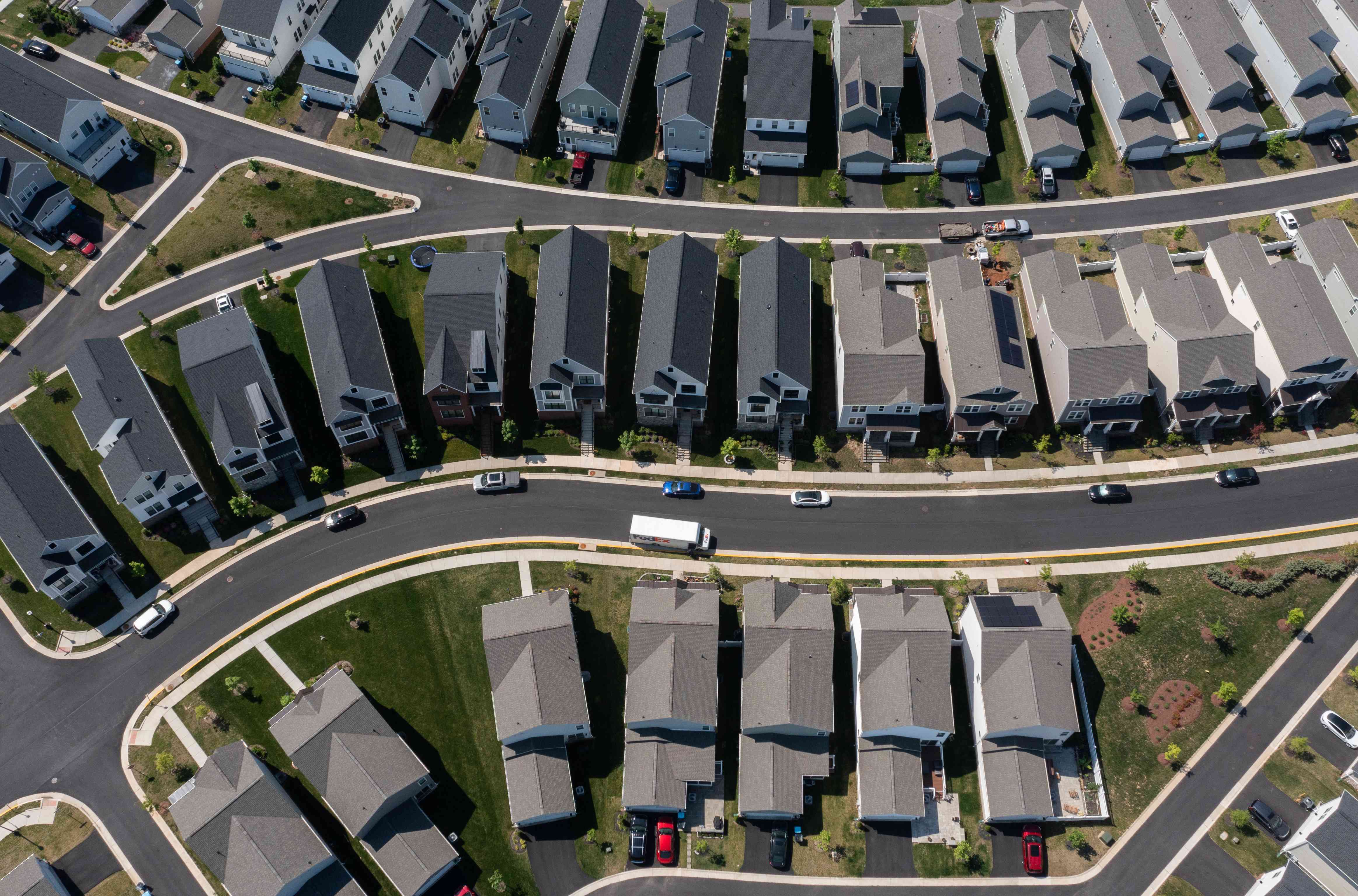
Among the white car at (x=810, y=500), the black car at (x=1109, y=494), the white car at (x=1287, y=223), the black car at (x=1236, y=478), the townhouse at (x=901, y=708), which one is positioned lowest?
the townhouse at (x=901, y=708)

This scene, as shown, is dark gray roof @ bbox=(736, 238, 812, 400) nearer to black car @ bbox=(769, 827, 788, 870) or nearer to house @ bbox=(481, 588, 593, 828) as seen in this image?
house @ bbox=(481, 588, 593, 828)

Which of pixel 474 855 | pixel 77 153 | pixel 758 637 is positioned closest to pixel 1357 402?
pixel 758 637

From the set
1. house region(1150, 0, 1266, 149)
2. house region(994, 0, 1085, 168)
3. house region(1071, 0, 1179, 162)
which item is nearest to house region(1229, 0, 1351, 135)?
house region(1150, 0, 1266, 149)

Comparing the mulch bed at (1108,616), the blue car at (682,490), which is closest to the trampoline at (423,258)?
the blue car at (682,490)

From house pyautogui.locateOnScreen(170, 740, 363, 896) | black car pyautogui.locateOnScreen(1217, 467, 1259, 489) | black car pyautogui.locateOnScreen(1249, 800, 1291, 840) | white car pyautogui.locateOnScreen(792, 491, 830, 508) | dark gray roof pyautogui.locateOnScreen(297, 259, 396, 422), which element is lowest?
house pyautogui.locateOnScreen(170, 740, 363, 896)

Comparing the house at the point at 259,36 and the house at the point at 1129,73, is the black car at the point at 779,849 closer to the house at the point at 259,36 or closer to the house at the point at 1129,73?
the house at the point at 1129,73

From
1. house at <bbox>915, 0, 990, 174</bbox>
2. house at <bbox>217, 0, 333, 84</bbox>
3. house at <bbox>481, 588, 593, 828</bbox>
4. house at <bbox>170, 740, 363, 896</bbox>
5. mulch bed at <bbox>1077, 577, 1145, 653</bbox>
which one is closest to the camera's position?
house at <bbox>170, 740, 363, 896</bbox>

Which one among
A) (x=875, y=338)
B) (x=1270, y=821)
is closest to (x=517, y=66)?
(x=875, y=338)
